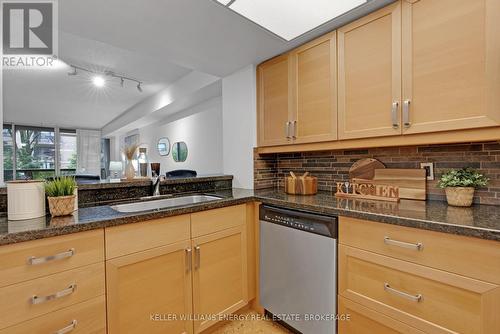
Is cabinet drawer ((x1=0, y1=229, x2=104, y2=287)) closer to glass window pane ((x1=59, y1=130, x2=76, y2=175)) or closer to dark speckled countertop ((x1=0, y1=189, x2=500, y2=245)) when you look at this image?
dark speckled countertop ((x1=0, y1=189, x2=500, y2=245))

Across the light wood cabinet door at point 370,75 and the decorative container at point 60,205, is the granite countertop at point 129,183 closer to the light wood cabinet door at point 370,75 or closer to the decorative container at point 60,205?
the decorative container at point 60,205

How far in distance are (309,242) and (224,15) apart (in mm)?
1476

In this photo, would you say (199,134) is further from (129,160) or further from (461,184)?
(461,184)

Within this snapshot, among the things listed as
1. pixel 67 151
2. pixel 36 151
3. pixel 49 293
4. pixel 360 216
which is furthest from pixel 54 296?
pixel 67 151

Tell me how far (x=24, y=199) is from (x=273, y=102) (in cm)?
173

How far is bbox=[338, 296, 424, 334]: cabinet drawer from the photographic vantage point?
3.56 feet

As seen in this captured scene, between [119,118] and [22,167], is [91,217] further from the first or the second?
[22,167]

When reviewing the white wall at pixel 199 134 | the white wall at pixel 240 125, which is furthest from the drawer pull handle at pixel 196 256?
the white wall at pixel 199 134

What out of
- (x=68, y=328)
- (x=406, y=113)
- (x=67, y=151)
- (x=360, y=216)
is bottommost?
(x=68, y=328)

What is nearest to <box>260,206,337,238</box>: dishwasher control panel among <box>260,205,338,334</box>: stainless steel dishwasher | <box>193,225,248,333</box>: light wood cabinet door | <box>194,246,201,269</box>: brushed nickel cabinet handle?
<box>260,205,338,334</box>: stainless steel dishwasher

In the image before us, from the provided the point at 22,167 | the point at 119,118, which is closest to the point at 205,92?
the point at 119,118

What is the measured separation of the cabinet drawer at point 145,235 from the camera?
111 centimetres

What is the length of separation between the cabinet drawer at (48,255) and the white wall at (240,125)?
1.39m

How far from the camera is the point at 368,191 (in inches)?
62.1
